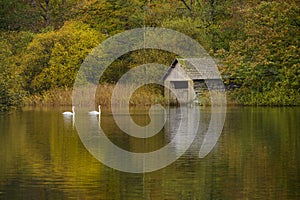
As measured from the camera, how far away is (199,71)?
5122 cm

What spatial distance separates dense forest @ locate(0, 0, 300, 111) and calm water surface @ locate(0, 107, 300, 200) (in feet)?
51.6

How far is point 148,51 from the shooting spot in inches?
2174

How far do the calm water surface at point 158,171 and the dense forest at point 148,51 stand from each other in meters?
15.7

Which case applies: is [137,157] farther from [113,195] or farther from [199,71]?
[199,71]

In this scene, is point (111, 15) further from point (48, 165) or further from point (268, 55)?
point (48, 165)

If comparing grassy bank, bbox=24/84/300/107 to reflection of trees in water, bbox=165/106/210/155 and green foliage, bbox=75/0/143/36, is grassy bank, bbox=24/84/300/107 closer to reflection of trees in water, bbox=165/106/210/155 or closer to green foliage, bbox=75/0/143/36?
reflection of trees in water, bbox=165/106/210/155

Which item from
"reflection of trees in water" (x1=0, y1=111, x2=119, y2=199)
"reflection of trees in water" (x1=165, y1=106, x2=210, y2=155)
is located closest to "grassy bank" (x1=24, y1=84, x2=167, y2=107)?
"reflection of trees in water" (x1=165, y1=106, x2=210, y2=155)

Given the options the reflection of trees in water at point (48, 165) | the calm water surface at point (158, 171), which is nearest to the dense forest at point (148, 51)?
the reflection of trees in water at point (48, 165)

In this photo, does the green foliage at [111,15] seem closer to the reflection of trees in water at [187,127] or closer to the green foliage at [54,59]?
the green foliage at [54,59]

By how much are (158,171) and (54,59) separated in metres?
37.5

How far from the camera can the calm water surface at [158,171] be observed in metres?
14.9

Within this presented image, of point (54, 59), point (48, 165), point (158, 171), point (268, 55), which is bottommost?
point (158, 171)

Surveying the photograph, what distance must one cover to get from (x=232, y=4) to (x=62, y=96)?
1734 cm

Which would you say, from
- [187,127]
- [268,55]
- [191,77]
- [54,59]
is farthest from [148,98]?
[187,127]
